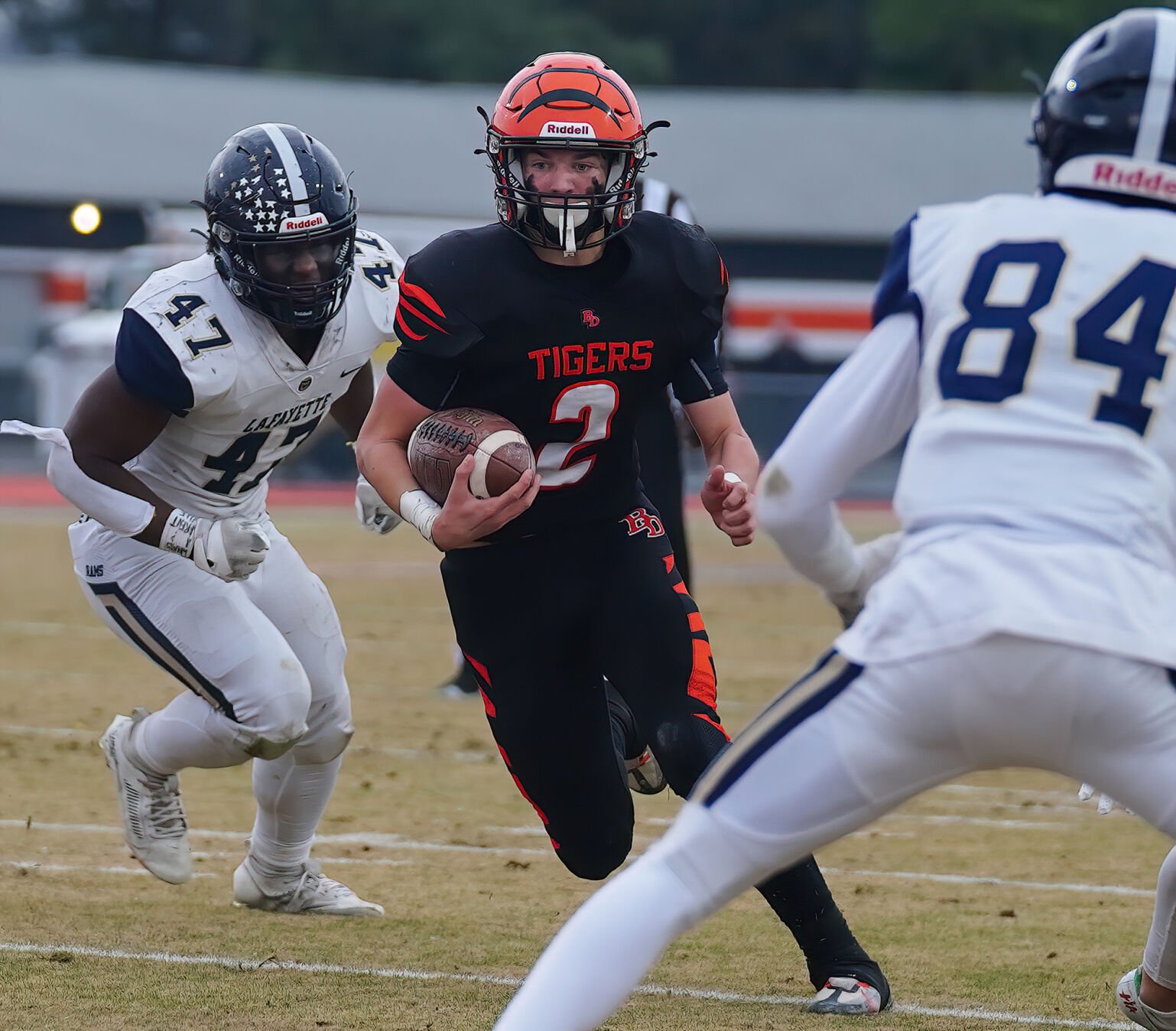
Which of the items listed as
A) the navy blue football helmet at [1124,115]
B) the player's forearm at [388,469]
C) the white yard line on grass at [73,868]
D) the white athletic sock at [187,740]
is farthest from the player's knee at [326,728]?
the navy blue football helmet at [1124,115]

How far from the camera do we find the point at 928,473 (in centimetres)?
273

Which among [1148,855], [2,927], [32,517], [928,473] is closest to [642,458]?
[1148,855]

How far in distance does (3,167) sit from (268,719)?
23148mm

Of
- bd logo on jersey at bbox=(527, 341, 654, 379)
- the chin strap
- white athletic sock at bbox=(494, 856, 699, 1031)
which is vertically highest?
the chin strap

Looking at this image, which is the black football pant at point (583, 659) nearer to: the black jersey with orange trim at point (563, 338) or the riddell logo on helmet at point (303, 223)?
the black jersey with orange trim at point (563, 338)

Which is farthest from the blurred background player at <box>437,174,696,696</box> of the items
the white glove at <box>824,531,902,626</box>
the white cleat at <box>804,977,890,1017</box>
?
the white glove at <box>824,531,902,626</box>

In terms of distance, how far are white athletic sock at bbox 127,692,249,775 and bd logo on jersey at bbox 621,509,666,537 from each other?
1094mm

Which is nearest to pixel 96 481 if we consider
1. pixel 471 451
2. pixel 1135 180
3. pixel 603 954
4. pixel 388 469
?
pixel 388 469

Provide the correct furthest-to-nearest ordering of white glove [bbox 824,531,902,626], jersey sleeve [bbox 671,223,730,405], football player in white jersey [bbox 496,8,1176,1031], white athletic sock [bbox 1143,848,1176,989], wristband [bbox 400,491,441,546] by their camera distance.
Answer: jersey sleeve [bbox 671,223,730,405], wristband [bbox 400,491,441,546], white athletic sock [bbox 1143,848,1176,989], white glove [bbox 824,531,902,626], football player in white jersey [bbox 496,8,1176,1031]

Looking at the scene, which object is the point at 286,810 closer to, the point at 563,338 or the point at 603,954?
the point at 563,338

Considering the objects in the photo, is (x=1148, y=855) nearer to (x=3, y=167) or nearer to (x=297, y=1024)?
(x=297, y=1024)

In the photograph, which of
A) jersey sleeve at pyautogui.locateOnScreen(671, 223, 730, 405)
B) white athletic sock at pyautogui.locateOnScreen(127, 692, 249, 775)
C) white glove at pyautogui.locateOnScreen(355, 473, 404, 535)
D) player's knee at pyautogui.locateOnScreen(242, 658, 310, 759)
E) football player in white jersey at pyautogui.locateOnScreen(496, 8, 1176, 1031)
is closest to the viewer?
football player in white jersey at pyautogui.locateOnScreen(496, 8, 1176, 1031)

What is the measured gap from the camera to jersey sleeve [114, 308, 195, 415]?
14.3 feet

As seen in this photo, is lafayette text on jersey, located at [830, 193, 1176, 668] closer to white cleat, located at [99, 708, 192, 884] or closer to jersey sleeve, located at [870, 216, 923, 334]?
jersey sleeve, located at [870, 216, 923, 334]
